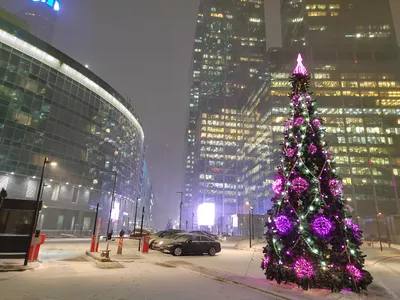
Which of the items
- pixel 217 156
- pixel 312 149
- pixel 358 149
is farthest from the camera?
pixel 217 156

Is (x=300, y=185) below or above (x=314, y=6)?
below

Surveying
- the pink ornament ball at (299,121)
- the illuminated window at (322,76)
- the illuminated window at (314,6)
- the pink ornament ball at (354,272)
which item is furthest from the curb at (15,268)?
→ the illuminated window at (314,6)

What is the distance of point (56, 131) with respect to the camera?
50.2 meters

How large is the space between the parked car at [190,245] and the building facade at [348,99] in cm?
8227

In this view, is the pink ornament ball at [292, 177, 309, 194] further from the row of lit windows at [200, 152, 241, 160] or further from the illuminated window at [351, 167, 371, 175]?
the row of lit windows at [200, 152, 241, 160]

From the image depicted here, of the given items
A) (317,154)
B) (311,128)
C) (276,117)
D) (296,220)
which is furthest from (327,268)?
(276,117)

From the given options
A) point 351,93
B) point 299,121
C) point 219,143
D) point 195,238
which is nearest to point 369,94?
point 351,93

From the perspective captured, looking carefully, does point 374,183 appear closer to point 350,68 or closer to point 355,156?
point 355,156

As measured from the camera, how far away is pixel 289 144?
11156mm

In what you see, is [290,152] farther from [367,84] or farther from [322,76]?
[367,84]

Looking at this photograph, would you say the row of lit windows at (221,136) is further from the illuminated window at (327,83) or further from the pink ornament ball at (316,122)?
the pink ornament ball at (316,122)

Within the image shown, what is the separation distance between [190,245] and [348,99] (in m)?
109

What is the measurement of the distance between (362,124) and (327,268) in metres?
113

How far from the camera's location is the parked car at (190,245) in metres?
20.8
